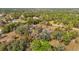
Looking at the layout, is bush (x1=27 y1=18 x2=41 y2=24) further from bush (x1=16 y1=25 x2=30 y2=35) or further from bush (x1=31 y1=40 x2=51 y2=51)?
bush (x1=31 y1=40 x2=51 y2=51)

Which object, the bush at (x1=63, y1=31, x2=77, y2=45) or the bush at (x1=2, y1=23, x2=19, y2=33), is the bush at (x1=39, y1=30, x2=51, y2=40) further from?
the bush at (x1=2, y1=23, x2=19, y2=33)

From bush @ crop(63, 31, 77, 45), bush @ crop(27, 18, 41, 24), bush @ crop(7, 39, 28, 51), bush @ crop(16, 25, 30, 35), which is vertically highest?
bush @ crop(27, 18, 41, 24)

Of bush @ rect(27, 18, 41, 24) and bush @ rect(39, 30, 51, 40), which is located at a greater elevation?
bush @ rect(27, 18, 41, 24)

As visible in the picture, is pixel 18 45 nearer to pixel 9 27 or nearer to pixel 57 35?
pixel 9 27

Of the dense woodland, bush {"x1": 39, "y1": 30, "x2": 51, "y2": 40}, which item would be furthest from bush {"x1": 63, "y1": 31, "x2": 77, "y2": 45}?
bush {"x1": 39, "y1": 30, "x2": 51, "y2": 40}

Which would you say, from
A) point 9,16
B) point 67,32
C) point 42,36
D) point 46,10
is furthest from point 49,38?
point 9,16

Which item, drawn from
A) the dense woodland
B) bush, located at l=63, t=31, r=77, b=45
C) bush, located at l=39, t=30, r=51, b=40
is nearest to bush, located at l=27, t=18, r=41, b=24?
the dense woodland

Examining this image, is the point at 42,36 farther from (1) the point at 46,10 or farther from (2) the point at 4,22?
(2) the point at 4,22
